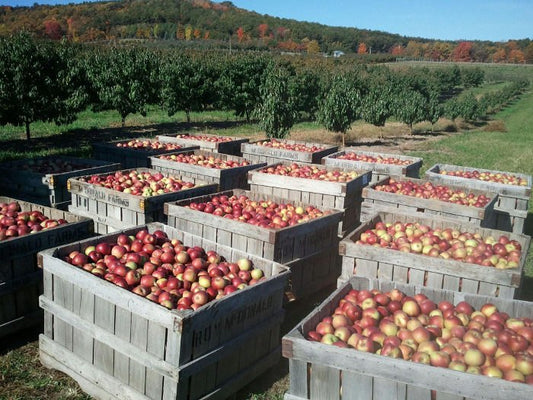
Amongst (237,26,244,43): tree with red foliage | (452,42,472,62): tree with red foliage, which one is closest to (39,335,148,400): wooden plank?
(237,26,244,43): tree with red foliage

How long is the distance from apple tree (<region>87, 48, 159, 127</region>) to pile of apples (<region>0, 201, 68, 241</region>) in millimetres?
21450

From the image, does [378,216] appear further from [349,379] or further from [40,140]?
[40,140]

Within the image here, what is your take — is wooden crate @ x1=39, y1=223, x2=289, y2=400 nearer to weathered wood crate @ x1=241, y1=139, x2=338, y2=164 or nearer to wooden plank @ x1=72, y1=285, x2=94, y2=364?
wooden plank @ x1=72, y1=285, x2=94, y2=364

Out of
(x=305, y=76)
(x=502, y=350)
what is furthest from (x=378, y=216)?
(x=305, y=76)

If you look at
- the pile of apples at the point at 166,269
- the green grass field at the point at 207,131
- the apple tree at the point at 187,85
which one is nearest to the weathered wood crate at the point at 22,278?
the green grass field at the point at 207,131

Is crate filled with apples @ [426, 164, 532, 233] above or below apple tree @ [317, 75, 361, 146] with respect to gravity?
below

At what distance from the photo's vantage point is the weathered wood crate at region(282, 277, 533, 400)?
3.50m

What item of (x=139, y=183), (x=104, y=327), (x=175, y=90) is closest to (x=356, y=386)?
(x=104, y=327)

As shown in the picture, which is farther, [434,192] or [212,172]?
[212,172]

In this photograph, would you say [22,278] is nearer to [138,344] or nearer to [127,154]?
[138,344]

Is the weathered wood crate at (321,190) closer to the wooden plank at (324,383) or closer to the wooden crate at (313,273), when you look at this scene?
the wooden crate at (313,273)

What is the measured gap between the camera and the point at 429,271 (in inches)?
230

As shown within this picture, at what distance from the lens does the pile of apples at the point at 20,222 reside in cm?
644

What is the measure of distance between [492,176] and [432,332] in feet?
26.2
